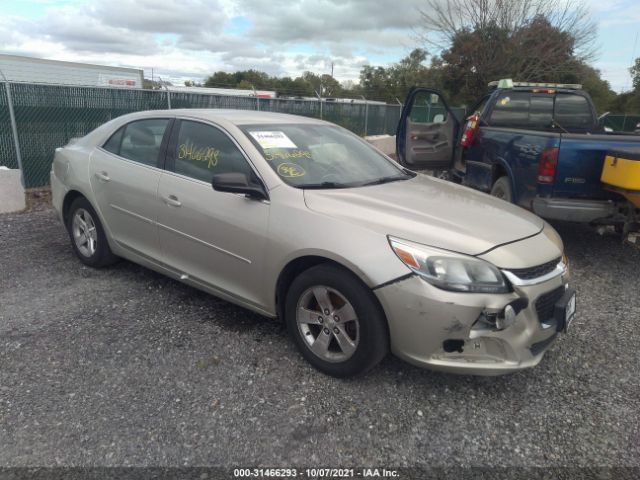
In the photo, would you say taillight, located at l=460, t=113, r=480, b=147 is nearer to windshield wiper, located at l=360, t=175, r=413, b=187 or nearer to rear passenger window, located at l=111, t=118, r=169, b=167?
windshield wiper, located at l=360, t=175, r=413, b=187

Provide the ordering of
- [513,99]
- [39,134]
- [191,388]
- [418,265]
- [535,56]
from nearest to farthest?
[418,265]
[191,388]
[513,99]
[39,134]
[535,56]

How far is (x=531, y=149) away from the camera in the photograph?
5125mm

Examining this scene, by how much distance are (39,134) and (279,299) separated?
6860 millimetres

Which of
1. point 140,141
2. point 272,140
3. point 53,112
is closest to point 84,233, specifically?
point 140,141

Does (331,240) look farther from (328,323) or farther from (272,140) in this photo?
(272,140)

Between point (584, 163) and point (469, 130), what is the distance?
2.59m

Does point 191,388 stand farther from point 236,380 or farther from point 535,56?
point 535,56

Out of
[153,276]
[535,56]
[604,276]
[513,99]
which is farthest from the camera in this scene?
[535,56]

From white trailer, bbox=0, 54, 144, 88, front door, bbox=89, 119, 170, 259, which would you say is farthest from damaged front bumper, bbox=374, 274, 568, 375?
white trailer, bbox=0, 54, 144, 88

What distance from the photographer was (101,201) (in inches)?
170

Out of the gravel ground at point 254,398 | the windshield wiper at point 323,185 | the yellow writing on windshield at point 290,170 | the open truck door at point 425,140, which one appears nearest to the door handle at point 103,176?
the gravel ground at point 254,398

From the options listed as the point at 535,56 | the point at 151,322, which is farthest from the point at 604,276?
the point at 535,56

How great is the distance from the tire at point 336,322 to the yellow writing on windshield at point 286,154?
906 mm

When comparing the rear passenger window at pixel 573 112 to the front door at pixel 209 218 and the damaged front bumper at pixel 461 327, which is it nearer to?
the damaged front bumper at pixel 461 327
